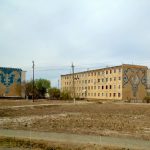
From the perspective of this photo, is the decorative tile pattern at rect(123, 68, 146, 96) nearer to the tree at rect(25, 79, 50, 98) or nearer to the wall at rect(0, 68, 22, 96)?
the tree at rect(25, 79, 50, 98)

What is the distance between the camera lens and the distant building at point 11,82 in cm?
10540

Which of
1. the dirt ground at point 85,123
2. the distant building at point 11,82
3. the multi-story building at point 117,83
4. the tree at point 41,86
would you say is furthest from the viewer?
the tree at point 41,86

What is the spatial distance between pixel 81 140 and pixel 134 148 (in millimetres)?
3082

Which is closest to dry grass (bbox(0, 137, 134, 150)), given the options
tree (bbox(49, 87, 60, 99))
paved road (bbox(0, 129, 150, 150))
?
paved road (bbox(0, 129, 150, 150))

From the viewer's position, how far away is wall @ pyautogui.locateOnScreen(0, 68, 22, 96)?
105250mm

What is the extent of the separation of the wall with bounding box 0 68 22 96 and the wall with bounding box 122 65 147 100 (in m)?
35.7

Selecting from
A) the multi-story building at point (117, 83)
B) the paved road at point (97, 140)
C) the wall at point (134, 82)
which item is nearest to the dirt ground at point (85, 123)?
the paved road at point (97, 140)

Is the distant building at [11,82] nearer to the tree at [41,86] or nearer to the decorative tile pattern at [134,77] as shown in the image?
the tree at [41,86]

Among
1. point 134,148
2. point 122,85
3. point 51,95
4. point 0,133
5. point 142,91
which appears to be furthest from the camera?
point 51,95

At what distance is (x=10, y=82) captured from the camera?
10738 cm

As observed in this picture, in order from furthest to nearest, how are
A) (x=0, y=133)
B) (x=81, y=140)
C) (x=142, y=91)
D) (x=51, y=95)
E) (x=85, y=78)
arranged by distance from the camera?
(x=85, y=78)
(x=51, y=95)
(x=142, y=91)
(x=0, y=133)
(x=81, y=140)

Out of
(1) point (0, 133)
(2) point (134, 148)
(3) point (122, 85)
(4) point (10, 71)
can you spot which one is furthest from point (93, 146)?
(4) point (10, 71)

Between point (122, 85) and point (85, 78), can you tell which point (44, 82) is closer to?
point (85, 78)

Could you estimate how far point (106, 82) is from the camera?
112m
